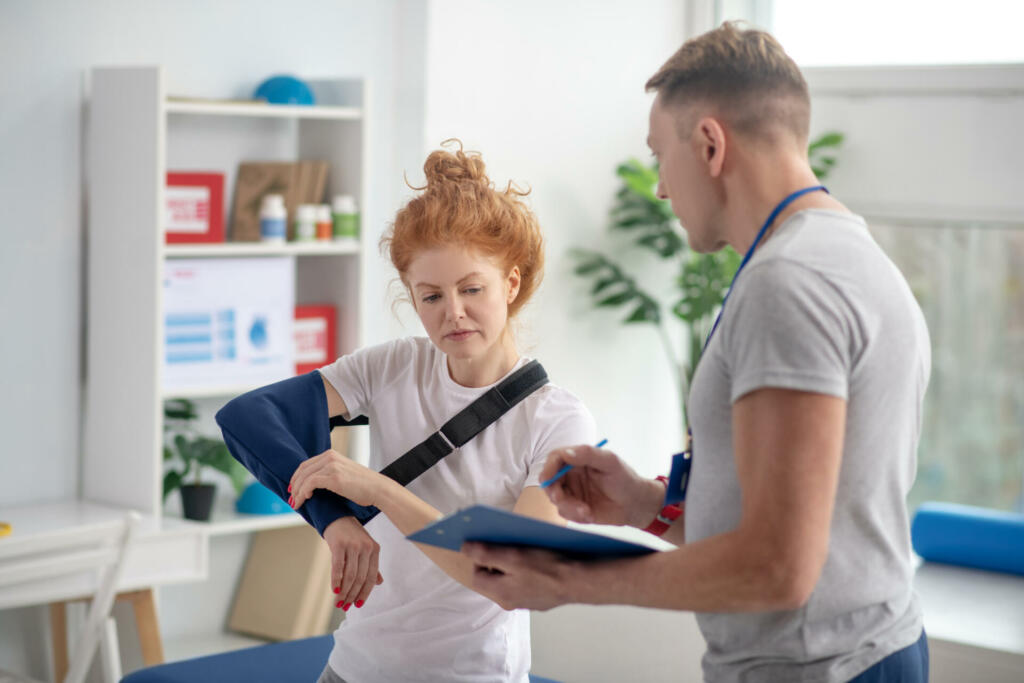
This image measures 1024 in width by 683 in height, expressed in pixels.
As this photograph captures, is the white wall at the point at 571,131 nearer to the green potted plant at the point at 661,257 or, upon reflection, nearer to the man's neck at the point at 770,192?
the green potted plant at the point at 661,257

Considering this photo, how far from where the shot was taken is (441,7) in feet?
12.2

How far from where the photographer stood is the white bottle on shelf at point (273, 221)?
11.3 feet

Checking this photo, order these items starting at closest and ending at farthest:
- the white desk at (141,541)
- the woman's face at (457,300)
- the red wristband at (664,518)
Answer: the red wristband at (664,518), the woman's face at (457,300), the white desk at (141,541)

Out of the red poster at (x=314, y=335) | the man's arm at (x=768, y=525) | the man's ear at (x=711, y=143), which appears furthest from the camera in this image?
the red poster at (x=314, y=335)

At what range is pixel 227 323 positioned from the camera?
3.42m

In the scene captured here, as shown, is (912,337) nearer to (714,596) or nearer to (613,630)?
(714,596)

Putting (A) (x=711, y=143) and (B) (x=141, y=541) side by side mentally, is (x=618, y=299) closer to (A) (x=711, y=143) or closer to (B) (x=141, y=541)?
(B) (x=141, y=541)

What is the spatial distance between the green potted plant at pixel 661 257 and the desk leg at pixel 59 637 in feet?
6.53

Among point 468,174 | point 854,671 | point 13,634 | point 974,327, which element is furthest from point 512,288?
point 974,327

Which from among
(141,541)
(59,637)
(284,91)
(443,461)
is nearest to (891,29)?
(284,91)

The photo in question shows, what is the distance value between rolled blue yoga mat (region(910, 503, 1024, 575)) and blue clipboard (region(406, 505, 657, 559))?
2529 mm

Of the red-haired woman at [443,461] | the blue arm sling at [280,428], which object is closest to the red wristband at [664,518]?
the red-haired woman at [443,461]

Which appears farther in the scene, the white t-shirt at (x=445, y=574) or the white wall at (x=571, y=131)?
the white wall at (x=571, y=131)

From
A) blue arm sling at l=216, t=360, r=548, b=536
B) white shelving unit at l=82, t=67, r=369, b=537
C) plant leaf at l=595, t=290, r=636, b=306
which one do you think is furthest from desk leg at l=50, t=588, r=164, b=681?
plant leaf at l=595, t=290, r=636, b=306
